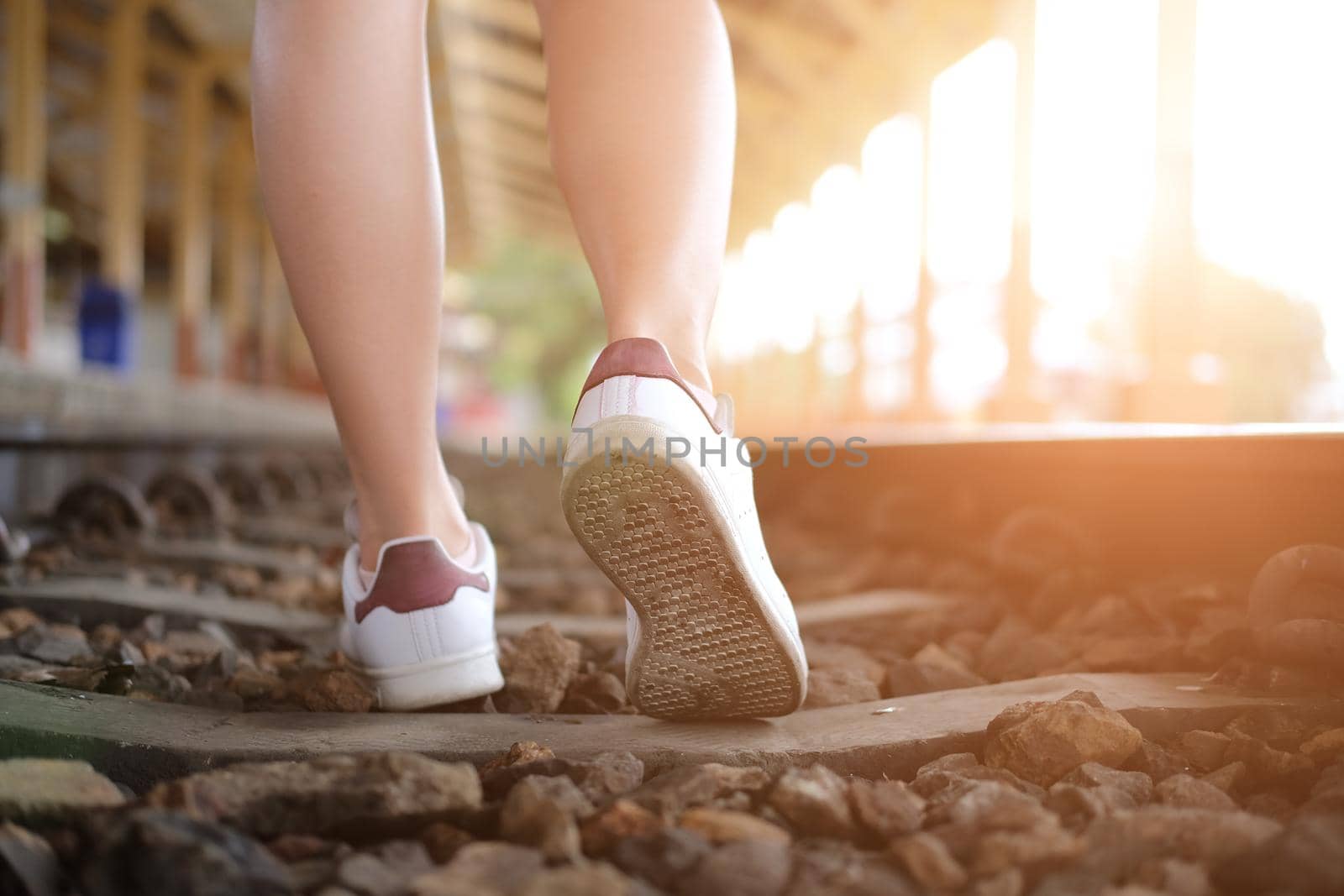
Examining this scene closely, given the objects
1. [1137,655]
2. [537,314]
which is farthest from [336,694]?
[537,314]

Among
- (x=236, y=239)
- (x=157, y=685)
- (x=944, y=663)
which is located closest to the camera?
(x=157, y=685)

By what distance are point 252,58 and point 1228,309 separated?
18990 millimetres

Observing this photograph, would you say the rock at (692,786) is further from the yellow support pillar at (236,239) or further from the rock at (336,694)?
the yellow support pillar at (236,239)

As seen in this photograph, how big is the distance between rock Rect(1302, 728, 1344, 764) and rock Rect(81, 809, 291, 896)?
750 millimetres

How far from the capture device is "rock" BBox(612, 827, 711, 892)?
1.87 ft

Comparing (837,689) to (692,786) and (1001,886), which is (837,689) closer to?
(692,786)

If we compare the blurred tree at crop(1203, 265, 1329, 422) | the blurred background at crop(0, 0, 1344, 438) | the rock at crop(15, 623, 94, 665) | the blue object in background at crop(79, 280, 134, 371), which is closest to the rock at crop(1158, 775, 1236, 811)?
the rock at crop(15, 623, 94, 665)

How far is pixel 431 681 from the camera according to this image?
1.00 meters

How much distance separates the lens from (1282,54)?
16.0ft

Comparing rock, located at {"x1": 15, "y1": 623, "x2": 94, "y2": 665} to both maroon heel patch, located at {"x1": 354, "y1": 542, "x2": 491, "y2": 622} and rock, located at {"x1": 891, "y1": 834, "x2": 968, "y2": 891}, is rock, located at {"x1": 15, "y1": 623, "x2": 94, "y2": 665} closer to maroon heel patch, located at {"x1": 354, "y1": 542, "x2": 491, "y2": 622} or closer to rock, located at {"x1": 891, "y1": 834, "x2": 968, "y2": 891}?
maroon heel patch, located at {"x1": 354, "y1": 542, "x2": 491, "y2": 622}

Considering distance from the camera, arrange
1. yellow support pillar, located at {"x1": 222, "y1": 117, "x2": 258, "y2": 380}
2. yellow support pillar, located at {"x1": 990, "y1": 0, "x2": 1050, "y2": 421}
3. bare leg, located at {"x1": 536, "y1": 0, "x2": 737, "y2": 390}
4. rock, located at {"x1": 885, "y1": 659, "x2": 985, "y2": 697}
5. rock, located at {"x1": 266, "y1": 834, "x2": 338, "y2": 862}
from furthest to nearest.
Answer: yellow support pillar, located at {"x1": 222, "y1": 117, "x2": 258, "y2": 380}, yellow support pillar, located at {"x1": 990, "y1": 0, "x2": 1050, "y2": 421}, rock, located at {"x1": 885, "y1": 659, "x2": 985, "y2": 697}, bare leg, located at {"x1": 536, "y1": 0, "x2": 737, "y2": 390}, rock, located at {"x1": 266, "y1": 834, "x2": 338, "y2": 862}

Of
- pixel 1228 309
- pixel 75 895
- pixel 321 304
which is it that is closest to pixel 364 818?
pixel 75 895

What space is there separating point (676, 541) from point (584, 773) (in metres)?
0.20

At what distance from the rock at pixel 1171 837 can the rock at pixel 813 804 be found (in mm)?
146
